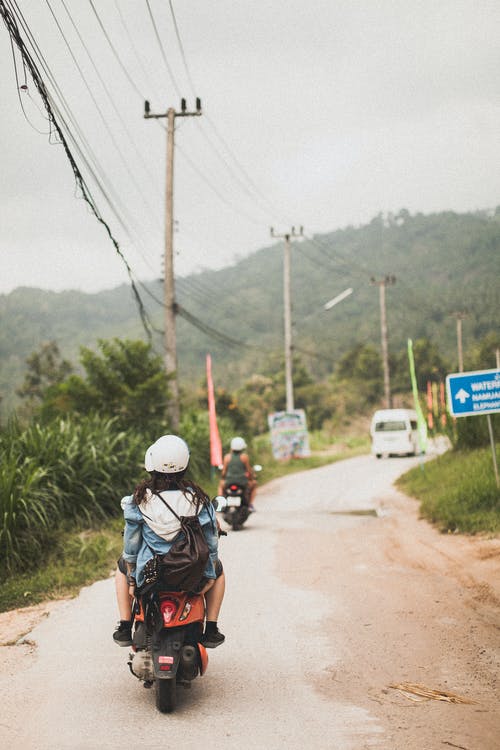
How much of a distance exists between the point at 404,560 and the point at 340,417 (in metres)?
48.6

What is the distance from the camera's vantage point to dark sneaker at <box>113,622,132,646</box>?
4.96 m

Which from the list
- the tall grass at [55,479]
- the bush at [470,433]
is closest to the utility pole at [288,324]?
the bush at [470,433]

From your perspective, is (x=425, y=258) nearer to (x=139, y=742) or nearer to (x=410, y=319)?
(x=410, y=319)

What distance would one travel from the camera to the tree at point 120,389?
17.7 metres

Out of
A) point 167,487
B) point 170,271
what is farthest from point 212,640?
point 170,271

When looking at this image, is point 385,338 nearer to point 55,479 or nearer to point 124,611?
point 55,479

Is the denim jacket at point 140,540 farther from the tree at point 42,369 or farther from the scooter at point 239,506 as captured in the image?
the tree at point 42,369

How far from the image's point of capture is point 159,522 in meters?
4.91

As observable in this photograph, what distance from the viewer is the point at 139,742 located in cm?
421

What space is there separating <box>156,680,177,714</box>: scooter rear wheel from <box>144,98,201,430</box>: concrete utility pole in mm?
14769

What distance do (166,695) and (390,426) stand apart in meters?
31.2

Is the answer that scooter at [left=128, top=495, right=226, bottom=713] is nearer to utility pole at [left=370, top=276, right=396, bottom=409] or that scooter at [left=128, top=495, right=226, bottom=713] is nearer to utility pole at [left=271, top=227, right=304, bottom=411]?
utility pole at [left=271, top=227, right=304, bottom=411]

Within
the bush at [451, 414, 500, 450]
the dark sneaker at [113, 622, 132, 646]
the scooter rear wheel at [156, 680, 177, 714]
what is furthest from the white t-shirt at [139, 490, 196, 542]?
the bush at [451, 414, 500, 450]

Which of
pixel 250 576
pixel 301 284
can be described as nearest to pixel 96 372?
pixel 250 576
